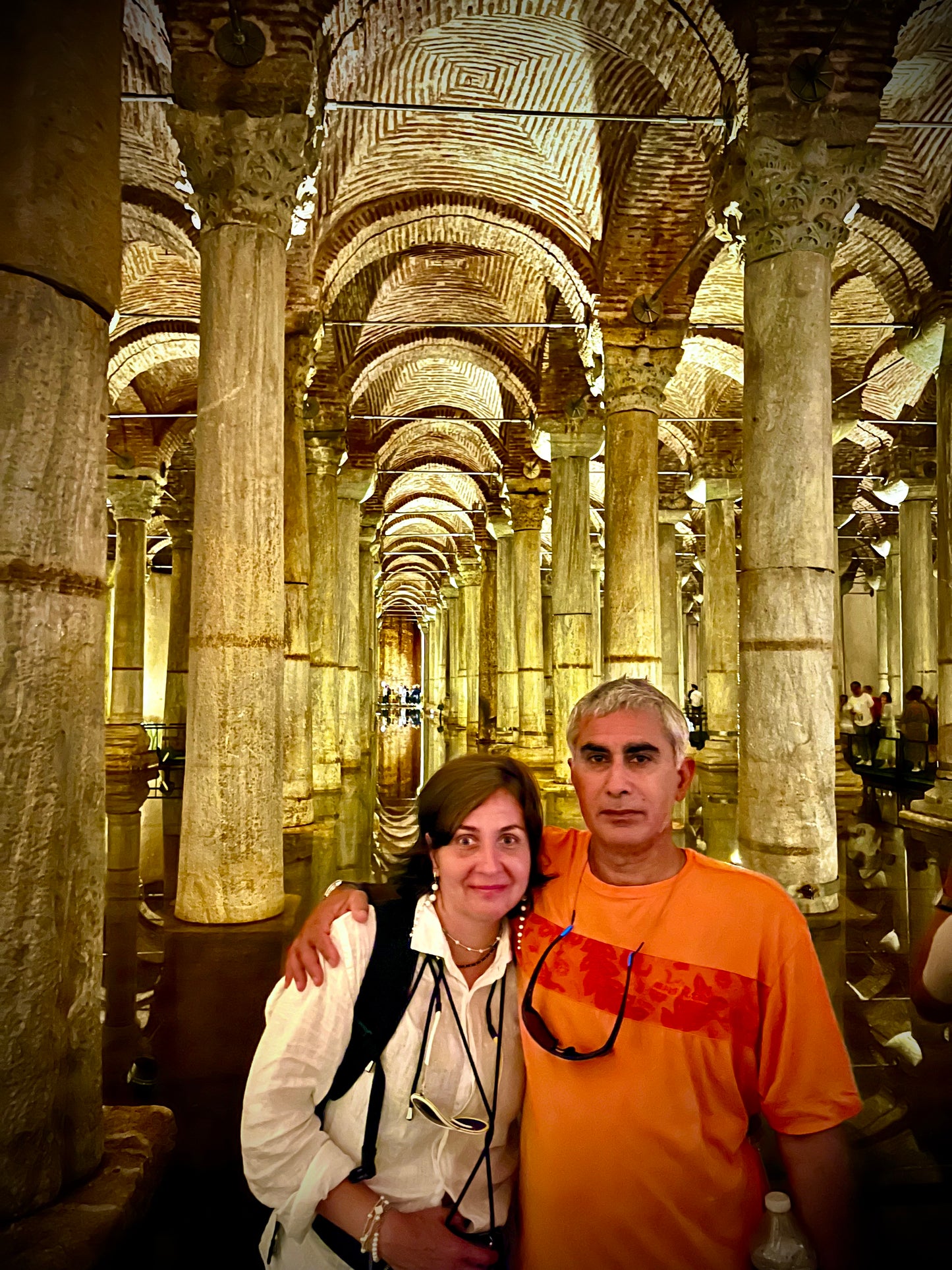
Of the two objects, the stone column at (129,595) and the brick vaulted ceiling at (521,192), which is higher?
the brick vaulted ceiling at (521,192)

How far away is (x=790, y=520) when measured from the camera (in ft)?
17.8

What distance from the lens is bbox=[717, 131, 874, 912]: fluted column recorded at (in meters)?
5.34

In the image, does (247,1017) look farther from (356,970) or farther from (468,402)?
(468,402)

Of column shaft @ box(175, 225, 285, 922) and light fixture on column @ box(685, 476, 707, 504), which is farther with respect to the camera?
light fixture on column @ box(685, 476, 707, 504)

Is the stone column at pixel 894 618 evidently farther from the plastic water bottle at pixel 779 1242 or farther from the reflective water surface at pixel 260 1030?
the plastic water bottle at pixel 779 1242

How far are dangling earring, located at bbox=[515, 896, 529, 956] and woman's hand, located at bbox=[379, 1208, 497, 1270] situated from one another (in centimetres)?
49

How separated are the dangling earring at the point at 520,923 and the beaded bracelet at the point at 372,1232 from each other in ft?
1.65

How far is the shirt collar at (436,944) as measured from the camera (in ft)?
5.37

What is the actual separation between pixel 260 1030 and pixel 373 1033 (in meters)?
2.47

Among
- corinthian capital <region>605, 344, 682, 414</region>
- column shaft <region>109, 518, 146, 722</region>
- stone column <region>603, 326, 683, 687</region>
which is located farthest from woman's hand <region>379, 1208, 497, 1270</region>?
column shaft <region>109, 518, 146, 722</region>

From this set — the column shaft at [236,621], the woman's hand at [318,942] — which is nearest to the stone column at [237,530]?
the column shaft at [236,621]

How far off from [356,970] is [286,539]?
7.25 metres

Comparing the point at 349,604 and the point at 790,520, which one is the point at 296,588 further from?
the point at 349,604

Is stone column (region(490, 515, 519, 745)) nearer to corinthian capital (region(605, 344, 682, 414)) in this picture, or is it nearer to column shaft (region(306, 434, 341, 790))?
column shaft (region(306, 434, 341, 790))
